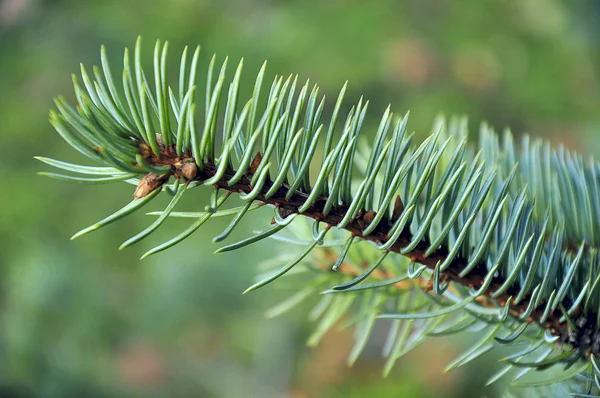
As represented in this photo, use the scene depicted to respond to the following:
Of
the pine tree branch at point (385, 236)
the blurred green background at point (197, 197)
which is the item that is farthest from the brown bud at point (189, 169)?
the blurred green background at point (197, 197)

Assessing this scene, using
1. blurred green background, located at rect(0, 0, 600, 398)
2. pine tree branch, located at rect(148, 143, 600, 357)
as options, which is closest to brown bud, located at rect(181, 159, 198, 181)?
pine tree branch, located at rect(148, 143, 600, 357)

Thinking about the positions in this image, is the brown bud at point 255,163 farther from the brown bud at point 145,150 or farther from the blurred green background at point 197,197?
the blurred green background at point 197,197

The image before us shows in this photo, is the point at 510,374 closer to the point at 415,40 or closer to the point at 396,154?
the point at 396,154

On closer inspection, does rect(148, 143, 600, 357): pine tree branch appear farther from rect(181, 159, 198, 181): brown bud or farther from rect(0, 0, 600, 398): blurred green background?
rect(0, 0, 600, 398): blurred green background

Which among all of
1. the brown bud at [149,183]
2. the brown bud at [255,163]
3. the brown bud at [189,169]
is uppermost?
the brown bud at [255,163]

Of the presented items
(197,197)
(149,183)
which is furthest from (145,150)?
(197,197)

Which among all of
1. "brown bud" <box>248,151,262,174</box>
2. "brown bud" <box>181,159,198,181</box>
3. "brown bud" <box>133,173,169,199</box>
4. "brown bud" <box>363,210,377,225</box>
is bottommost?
"brown bud" <box>133,173,169,199</box>

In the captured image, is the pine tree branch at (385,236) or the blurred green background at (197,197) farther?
the blurred green background at (197,197)
